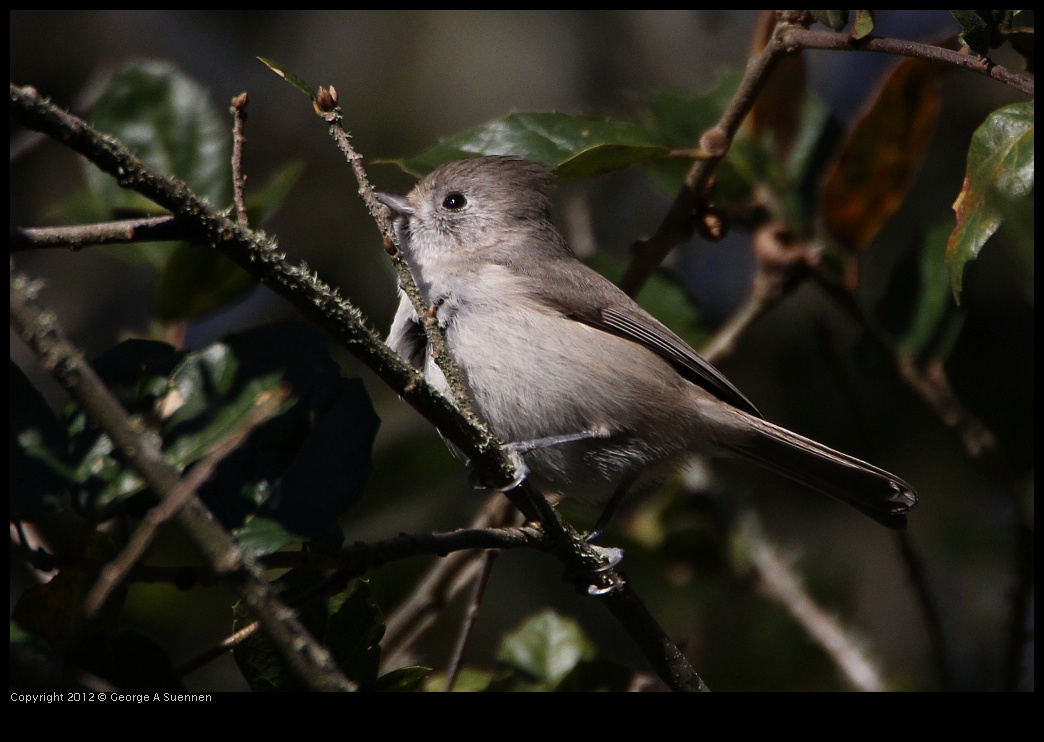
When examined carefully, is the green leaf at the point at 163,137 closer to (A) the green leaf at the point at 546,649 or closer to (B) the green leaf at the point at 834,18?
(A) the green leaf at the point at 546,649

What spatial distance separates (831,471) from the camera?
3451mm

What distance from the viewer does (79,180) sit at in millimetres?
5727

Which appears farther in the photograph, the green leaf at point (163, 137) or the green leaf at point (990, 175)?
the green leaf at point (163, 137)

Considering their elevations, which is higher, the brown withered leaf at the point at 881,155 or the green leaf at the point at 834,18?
the green leaf at the point at 834,18

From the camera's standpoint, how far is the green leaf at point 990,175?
6.79 ft

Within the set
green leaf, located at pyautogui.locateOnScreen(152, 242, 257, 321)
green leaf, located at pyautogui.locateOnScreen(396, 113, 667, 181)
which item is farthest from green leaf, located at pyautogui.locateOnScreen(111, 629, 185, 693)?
green leaf, located at pyautogui.locateOnScreen(396, 113, 667, 181)

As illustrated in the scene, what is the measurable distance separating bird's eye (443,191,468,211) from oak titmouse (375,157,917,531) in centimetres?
24

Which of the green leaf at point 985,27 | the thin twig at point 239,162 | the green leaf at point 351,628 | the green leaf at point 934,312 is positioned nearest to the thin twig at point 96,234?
the thin twig at point 239,162

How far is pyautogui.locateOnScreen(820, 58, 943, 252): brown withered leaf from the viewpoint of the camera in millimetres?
3223

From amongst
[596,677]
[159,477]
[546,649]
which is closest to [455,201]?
[546,649]

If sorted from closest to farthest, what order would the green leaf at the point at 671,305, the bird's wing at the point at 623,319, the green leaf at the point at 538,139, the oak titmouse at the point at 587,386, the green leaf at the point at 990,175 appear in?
the green leaf at the point at 990,175 → the green leaf at the point at 538,139 → the oak titmouse at the point at 587,386 → the bird's wing at the point at 623,319 → the green leaf at the point at 671,305

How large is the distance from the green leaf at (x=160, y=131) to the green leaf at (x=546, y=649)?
1.73 meters

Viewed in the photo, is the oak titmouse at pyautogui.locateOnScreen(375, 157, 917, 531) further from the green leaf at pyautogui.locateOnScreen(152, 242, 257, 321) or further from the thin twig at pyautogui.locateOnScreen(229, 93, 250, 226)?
the thin twig at pyautogui.locateOnScreen(229, 93, 250, 226)

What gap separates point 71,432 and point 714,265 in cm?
466
